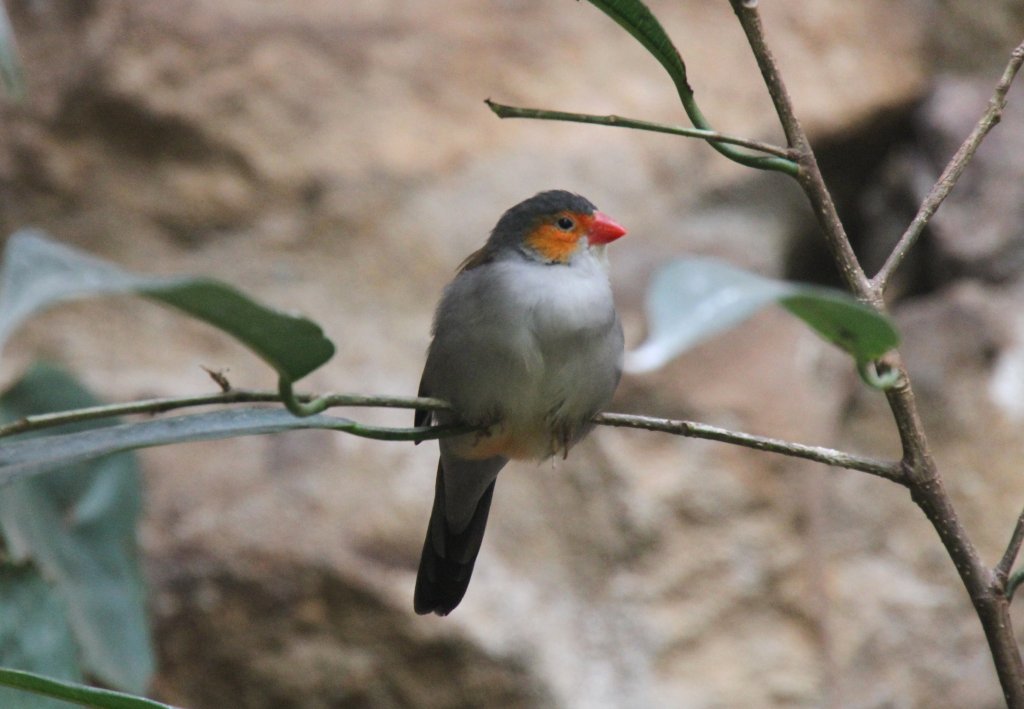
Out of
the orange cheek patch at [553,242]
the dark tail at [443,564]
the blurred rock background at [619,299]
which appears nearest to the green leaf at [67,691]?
the dark tail at [443,564]

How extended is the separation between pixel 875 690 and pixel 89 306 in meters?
3.11

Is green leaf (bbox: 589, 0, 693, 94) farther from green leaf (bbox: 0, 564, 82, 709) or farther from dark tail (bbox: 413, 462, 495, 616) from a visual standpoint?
green leaf (bbox: 0, 564, 82, 709)

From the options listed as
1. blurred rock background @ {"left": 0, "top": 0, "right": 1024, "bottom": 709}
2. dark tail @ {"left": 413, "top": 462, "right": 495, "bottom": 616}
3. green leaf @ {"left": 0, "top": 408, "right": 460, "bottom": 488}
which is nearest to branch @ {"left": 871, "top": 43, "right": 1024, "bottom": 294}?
green leaf @ {"left": 0, "top": 408, "right": 460, "bottom": 488}

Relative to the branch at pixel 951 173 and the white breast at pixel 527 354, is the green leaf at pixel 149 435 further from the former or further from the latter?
the white breast at pixel 527 354

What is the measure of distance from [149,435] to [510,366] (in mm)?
1034

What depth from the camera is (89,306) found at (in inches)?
171

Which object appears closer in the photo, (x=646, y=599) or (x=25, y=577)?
(x=25, y=577)

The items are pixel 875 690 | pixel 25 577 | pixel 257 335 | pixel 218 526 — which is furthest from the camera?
pixel 875 690

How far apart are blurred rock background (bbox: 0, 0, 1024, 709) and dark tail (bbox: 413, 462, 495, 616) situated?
4.39ft

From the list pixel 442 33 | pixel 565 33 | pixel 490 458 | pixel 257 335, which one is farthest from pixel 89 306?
pixel 257 335

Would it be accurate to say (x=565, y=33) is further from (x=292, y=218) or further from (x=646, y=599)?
(x=646, y=599)

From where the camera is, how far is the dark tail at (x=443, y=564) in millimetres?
2465

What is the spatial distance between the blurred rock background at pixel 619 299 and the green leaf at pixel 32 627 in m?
1.65

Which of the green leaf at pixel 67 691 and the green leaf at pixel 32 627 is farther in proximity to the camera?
the green leaf at pixel 32 627
